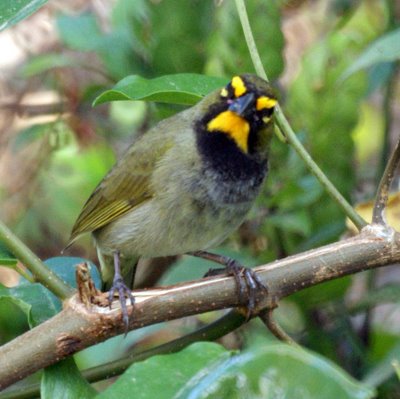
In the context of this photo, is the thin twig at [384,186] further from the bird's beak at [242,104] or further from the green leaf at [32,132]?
the green leaf at [32,132]

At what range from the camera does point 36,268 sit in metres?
1.91

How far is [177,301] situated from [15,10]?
66 cm

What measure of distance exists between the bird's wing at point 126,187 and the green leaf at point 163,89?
2.70ft

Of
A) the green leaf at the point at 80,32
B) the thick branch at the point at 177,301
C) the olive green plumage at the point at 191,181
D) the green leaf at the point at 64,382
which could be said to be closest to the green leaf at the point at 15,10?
the thick branch at the point at 177,301

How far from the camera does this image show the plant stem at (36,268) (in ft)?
6.21

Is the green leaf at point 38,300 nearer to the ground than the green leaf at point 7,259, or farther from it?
nearer to the ground

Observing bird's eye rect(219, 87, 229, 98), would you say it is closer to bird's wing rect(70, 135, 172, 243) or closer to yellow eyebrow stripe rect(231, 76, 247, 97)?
yellow eyebrow stripe rect(231, 76, 247, 97)

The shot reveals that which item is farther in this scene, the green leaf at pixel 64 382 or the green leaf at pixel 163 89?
the green leaf at pixel 163 89

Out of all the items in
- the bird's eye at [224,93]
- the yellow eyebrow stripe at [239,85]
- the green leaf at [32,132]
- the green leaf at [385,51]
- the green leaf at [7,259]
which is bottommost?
the green leaf at [7,259]

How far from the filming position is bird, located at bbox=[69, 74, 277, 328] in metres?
2.86

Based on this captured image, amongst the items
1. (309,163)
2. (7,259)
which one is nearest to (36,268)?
(7,259)

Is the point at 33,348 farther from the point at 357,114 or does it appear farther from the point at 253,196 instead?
the point at 357,114

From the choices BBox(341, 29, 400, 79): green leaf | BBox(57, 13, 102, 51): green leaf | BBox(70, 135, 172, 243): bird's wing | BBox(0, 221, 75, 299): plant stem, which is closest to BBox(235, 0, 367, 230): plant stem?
BBox(341, 29, 400, 79): green leaf

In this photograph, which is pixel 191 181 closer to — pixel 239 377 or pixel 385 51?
pixel 385 51
